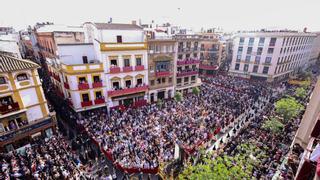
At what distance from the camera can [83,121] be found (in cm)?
2208

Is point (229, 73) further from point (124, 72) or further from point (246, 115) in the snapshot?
point (124, 72)

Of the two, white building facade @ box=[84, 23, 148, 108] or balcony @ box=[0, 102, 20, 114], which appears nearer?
balcony @ box=[0, 102, 20, 114]

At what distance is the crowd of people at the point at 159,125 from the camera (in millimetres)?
16903

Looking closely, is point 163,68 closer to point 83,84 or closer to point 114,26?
point 114,26

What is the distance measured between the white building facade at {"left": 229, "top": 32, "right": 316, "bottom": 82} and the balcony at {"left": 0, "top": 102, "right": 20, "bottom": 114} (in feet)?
165

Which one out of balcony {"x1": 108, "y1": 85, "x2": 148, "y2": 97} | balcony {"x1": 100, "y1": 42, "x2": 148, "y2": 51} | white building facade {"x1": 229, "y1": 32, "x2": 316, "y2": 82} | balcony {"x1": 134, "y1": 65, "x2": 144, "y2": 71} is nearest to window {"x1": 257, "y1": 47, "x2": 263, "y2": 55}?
white building facade {"x1": 229, "y1": 32, "x2": 316, "y2": 82}

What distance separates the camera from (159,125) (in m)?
21.6

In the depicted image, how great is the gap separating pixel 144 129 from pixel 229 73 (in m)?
40.8

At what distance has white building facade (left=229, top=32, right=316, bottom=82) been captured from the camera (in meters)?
42.6

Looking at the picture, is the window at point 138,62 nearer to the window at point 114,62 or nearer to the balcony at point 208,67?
the window at point 114,62

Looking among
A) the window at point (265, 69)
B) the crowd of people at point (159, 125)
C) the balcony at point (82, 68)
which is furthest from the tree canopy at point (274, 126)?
the window at point (265, 69)

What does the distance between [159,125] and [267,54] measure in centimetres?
3845

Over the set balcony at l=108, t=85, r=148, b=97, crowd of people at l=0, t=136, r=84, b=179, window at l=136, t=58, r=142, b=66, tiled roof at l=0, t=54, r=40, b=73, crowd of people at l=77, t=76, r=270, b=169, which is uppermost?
tiled roof at l=0, t=54, r=40, b=73

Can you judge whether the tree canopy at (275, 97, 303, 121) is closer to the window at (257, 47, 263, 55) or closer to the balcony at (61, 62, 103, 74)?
the balcony at (61, 62, 103, 74)
